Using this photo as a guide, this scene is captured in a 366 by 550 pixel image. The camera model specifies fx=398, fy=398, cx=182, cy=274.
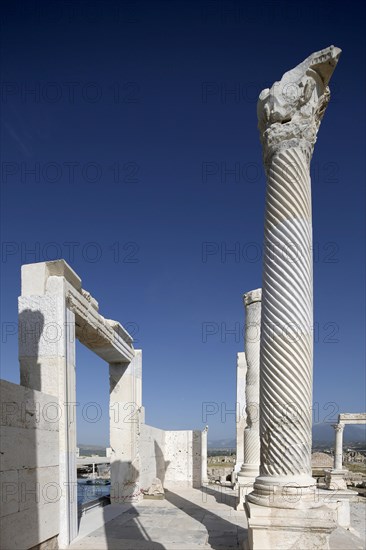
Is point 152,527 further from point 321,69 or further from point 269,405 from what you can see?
point 321,69

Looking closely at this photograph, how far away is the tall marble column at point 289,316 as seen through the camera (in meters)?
4.79

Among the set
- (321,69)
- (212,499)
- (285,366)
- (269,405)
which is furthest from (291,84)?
(212,499)

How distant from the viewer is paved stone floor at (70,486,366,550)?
6684 mm

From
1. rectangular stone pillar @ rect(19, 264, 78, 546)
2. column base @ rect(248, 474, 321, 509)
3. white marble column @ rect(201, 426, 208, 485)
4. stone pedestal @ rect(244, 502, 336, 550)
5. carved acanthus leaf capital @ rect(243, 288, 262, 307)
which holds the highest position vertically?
carved acanthus leaf capital @ rect(243, 288, 262, 307)

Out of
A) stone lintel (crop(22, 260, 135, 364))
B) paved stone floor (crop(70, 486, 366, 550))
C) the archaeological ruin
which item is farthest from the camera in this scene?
stone lintel (crop(22, 260, 135, 364))

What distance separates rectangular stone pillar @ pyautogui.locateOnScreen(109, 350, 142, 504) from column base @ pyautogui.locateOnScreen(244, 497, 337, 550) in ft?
25.2

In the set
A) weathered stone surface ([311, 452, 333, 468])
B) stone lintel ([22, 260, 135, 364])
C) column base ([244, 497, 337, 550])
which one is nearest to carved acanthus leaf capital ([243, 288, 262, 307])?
stone lintel ([22, 260, 135, 364])

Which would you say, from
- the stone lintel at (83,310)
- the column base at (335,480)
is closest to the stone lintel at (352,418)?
the column base at (335,480)

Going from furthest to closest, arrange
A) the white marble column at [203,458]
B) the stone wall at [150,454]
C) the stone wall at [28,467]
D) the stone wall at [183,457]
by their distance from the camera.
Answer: the white marble column at [203,458] < the stone wall at [183,457] < the stone wall at [150,454] < the stone wall at [28,467]

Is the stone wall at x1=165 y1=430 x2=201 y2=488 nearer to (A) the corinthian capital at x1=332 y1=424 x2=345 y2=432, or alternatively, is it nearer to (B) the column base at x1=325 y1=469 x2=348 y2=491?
(B) the column base at x1=325 y1=469 x2=348 y2=491

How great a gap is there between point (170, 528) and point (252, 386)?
4.35 metres

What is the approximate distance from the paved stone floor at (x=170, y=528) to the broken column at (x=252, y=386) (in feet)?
3.69

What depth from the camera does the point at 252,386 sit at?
11.2 m

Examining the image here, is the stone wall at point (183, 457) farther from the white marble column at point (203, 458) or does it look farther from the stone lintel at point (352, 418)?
the stone lintel at point (352, 418)
